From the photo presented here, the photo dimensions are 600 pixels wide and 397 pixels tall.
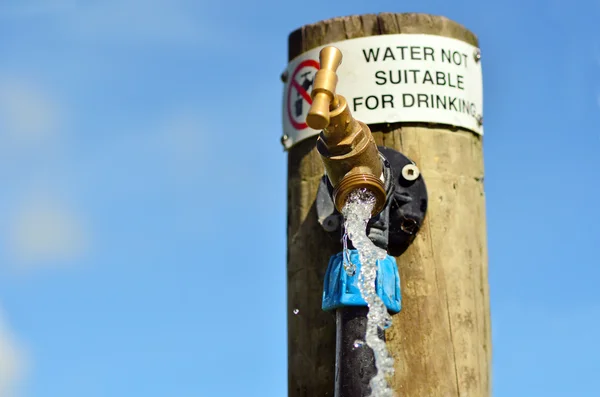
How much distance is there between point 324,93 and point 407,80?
750 millimetres

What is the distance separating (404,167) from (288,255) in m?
0.43

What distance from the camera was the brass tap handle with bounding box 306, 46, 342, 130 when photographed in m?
2.54

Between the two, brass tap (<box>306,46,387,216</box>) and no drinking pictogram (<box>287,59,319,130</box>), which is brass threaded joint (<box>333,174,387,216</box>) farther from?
no drinking pictogram (<box>287,59,319,130</box>)

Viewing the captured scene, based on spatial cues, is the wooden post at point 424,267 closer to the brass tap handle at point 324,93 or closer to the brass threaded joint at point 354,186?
the brass threaded joint at point 354,186

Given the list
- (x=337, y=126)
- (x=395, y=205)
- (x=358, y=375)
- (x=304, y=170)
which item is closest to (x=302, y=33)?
(x=304, y=170)

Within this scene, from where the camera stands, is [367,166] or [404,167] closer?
[367,166]

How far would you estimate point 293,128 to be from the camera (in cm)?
Result: 343

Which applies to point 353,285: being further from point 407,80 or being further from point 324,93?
point 407,80

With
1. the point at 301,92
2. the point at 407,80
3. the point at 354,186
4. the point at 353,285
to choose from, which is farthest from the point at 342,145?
the point at 301,92

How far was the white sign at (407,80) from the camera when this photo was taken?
3.28m

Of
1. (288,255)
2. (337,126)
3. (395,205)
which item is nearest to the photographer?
(337,126)

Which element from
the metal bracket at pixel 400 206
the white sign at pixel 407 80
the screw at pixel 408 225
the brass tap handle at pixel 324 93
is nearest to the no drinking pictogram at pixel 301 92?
the white sign at pixel 407 80

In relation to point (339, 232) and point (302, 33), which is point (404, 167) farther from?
point (302, 33)

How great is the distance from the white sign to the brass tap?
1.39ft
